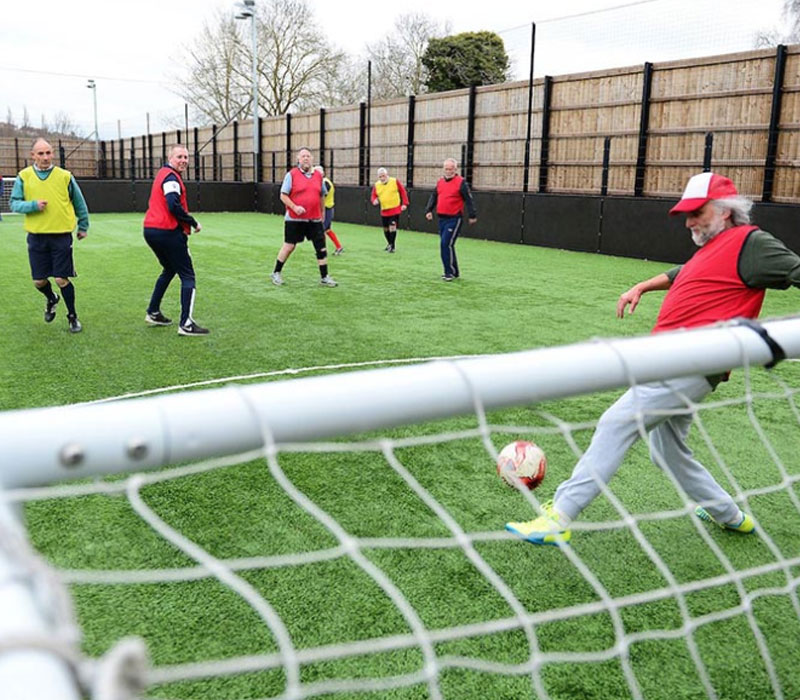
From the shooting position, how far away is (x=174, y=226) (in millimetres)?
7488

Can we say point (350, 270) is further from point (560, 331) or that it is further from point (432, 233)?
point (432, 233)

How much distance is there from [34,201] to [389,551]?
5.60 m

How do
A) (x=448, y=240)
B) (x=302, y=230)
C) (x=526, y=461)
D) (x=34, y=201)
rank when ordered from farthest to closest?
(x=448, y=240)
(x=302, y=230)
(x=34, y=201)
(x=526, y=461)

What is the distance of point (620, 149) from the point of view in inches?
648

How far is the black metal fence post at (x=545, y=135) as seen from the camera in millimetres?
17969

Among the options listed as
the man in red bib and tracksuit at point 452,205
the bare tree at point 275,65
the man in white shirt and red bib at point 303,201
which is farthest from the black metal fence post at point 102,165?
the man in white shirt and red bib at point 303,201

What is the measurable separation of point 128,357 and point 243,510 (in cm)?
340

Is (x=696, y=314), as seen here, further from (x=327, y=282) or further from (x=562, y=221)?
(x=562, y=221)

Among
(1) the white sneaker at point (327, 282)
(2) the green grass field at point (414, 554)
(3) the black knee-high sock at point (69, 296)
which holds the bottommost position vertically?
(2) the green grass field at point (414, 554)

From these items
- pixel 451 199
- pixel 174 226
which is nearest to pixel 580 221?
pixel 451 199

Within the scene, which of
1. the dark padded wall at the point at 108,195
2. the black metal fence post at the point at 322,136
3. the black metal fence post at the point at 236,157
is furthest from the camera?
the black metal fence post at the point at 236,157

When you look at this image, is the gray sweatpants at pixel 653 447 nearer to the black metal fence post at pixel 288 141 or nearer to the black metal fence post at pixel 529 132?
the black metal fence post at pixel 529 132

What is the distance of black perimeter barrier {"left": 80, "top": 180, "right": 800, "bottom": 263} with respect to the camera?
14438 mm

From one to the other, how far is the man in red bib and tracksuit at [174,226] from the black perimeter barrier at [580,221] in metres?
Answer: 9.69
